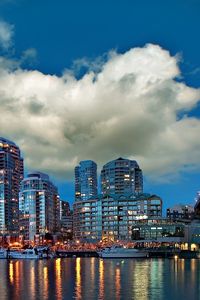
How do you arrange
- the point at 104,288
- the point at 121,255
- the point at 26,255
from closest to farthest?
the point at 104,288 → the point at 121,255 → the point at 26,255

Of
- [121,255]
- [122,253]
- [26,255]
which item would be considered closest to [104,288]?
[121,255]

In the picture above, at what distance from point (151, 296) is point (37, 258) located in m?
130

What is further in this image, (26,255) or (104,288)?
(26,255)

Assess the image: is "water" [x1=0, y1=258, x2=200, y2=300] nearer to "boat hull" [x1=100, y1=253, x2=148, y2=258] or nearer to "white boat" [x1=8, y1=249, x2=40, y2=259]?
"boat hull" [x1=100, y1=253, x2=148, y2=258]

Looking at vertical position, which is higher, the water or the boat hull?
the water

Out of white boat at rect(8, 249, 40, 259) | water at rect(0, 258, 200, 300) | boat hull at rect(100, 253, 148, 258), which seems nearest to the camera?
water at rect(0, 258, 200, 300)

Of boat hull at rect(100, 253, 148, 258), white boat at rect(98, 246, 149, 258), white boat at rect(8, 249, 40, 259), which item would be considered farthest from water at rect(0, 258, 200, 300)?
white boat at rect(8, 249, 40, 259)

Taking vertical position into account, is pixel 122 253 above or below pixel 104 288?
below

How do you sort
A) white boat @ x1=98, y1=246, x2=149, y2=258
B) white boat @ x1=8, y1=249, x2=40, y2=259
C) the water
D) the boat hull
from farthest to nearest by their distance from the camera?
white boat @ x1=8, y1=249, x2=40, y2=259, white boat @ x1=98, y1=246, x2=149, y2=258, the boat hull, the water

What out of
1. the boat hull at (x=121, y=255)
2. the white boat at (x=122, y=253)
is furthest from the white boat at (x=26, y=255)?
the boat hull at (x=121, y=255)

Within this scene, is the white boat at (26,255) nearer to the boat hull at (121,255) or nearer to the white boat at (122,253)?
the white boat at (122,253)

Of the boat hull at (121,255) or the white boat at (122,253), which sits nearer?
the boat hull at (121,255)

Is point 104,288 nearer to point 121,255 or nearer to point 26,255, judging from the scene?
point 121,255

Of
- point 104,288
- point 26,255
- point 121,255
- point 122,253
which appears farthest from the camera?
point 26,255
